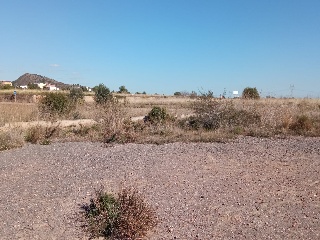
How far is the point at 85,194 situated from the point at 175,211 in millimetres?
1724

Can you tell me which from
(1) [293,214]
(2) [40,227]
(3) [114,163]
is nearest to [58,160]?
(3) [114,163]

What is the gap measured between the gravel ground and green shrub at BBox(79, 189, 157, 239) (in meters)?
0.23

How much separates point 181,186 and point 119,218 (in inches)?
86.7

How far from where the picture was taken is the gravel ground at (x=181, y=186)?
5.62 meters

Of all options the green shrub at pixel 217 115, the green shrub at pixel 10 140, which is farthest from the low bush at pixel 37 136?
the green shrub at pixel 217 115

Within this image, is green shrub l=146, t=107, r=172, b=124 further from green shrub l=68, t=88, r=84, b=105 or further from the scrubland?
green shrub l=68, t=88, r=84, b=105

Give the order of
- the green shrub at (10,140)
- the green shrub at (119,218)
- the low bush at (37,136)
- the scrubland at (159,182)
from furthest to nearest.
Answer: the low bush at (37,136) < the green shrub at (10,140) < the scrubland at (159,182) < the green shrub at (119,218)

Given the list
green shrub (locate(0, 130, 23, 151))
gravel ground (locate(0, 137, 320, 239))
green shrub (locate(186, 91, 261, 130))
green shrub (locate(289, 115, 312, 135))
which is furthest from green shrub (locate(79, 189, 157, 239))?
green shrub (locate(289, 115, 312, 135))

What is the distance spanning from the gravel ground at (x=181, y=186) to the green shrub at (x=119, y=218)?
23 centimetres

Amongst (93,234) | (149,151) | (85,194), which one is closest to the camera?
(93,234)

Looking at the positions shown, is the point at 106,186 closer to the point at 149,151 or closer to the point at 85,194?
the point at 85,194

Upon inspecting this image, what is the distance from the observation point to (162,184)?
7406mm

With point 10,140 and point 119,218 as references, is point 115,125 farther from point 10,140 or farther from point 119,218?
point 119,218

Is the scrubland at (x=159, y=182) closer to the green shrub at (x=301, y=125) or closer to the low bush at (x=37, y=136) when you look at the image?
the low bush at (x=37, y=136)
